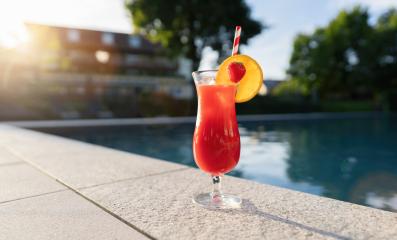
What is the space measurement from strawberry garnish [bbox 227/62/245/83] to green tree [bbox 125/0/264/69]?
57.3 ft

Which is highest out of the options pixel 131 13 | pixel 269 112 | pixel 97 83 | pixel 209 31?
pixel 131 13

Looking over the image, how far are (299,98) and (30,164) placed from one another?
26.0 m

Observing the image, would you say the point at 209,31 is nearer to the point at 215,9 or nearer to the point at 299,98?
the point at 215,9

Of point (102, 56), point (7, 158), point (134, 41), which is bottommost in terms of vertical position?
point (7, 158)

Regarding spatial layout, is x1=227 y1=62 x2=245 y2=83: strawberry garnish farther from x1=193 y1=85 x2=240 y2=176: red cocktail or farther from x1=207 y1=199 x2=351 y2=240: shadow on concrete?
x1=207 y1=199 x2=351 y2=240: shadow on concrete

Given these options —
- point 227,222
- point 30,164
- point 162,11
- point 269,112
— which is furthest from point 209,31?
point 227,222

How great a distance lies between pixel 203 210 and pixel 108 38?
3389 cm

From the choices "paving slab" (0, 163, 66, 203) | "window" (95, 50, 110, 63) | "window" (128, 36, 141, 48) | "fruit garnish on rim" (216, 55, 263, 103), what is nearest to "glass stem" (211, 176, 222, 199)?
"fruit garnish on rim" (216, 55, 263, 103)

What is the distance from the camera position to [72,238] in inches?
49.8

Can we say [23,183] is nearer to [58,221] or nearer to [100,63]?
[58,221]

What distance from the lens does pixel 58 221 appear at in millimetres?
1442

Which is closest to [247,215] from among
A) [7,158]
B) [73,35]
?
[7,158]

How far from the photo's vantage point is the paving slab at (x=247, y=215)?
129 cm

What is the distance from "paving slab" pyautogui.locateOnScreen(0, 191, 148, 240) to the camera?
51.0 inches
